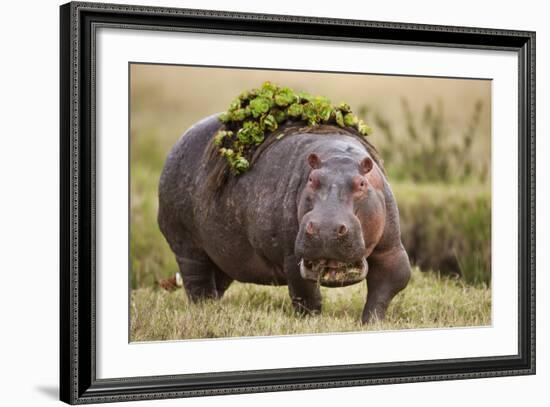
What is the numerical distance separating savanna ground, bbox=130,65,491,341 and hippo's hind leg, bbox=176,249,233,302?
0.12m

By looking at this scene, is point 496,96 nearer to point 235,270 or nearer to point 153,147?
point 235,270

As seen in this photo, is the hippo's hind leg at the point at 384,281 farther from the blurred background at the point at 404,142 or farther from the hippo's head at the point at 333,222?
the blurred background at the point at 404,142

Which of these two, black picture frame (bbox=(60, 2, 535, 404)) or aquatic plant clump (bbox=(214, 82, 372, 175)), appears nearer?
black picture frame (bbox=(60, 2, 535, 404))

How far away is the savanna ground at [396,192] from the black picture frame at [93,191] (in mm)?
358

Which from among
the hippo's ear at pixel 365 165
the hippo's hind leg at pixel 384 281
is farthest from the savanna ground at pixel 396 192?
the hippo's ear at pixel 365 165

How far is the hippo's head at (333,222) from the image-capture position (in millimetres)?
8680

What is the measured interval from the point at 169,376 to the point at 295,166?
2.06 metres

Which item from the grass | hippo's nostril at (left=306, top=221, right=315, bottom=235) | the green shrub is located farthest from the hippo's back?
the green shrub

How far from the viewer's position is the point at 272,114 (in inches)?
384

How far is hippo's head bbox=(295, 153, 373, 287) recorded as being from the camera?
28.5 feet

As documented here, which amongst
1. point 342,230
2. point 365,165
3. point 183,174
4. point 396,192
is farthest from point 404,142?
point 342,230

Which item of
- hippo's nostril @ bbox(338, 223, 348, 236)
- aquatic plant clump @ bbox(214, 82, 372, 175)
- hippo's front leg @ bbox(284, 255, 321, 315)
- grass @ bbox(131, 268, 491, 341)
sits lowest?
grass @ bbox(131, 268, 491, 341)

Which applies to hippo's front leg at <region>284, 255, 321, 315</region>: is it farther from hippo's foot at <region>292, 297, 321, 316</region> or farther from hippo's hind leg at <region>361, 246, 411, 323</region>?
hippo's hind leg at <region>361, 246, 411, 323</region>

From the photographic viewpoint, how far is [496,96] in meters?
9.86
